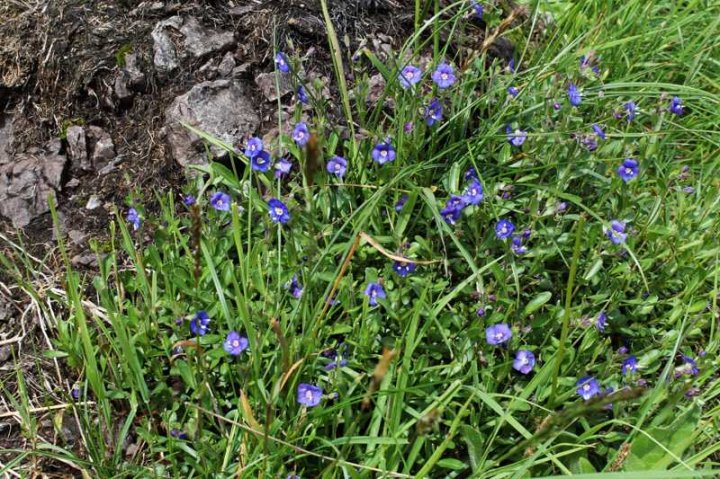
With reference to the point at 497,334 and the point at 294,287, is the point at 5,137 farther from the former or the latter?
the point at 497,334

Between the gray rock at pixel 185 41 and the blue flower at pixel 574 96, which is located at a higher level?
the blue flower at pixel 574 96

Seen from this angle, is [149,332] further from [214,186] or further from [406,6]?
[406,6]

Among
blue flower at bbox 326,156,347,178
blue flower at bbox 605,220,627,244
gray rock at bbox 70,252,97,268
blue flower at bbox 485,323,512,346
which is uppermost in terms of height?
blue flower at bbox 326,156,347,178

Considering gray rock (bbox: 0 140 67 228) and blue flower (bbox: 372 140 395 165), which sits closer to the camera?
blue flower (bbox: 372 140 395 165)

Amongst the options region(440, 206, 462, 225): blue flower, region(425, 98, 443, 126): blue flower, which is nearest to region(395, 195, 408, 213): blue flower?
region(440, 206, 462, 225): blue flower

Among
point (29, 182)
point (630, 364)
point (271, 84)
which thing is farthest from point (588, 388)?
point (29, 182)

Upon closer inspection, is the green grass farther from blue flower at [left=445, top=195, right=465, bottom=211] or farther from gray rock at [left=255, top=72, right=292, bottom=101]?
gray rock at [left=255, top=72, right=292, bottom=101]

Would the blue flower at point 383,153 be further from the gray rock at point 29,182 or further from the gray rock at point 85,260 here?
the gray rock at point 29,182

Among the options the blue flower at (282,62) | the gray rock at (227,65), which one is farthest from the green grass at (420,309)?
the gray rock at (227,65)
